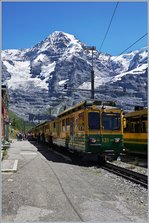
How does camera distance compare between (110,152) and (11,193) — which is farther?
(110,152)

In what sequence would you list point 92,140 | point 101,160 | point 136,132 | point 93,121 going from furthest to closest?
point 136,132 < point 101,160 < point 93,121 < point 92,140

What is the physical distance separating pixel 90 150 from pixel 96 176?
12.2ft

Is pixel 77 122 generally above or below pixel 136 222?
above

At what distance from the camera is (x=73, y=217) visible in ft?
26.7

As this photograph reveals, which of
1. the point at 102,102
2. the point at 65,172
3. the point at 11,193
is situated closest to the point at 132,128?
the point at 102,102

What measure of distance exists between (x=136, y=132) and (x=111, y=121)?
3.83m

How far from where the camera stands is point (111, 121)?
19859 mm

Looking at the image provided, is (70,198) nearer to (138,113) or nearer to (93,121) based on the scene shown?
(93,121)

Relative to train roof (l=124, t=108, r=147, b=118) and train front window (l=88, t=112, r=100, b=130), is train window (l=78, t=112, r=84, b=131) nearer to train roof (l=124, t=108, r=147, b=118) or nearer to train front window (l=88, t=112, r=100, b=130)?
train front window (l=88, t=112, r=100, b=130)

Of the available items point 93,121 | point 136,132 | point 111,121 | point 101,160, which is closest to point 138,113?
point 136,132

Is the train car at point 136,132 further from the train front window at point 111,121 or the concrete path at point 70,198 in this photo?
the concrete path at point 70,198

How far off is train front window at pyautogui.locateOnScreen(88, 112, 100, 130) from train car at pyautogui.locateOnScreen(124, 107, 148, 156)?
3.46 metres

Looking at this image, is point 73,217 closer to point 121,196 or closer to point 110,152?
point 121,196

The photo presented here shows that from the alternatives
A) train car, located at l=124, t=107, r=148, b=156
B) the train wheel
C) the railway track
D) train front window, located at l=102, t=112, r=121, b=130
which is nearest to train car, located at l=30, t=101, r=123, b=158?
train front window, located at l=102, t=112, r=121, b=130
